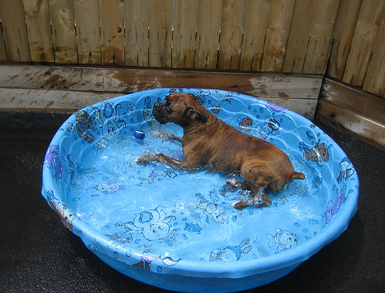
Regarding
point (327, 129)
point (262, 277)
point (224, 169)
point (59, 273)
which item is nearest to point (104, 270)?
point (59, 273)

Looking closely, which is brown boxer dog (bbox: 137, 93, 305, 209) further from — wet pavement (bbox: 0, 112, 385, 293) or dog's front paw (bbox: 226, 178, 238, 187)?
wet pavement (bbox: 0, 112, 385, 293)

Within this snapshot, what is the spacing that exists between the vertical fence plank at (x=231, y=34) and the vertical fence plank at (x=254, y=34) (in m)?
0.07

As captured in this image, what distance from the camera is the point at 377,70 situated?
5242 mm

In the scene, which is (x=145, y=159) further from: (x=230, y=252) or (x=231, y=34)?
(x=231, y=34)

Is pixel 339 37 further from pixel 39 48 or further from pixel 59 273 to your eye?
pixel 59 273

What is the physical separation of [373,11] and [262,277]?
3.99m

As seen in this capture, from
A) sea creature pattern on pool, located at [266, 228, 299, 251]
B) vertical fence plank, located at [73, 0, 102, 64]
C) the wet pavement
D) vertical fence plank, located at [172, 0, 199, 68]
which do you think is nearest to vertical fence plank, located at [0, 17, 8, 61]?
vertical fence plank, located at [73, 0, 102, 64]

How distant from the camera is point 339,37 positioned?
18.3 ft

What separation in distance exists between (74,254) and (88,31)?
126 inches

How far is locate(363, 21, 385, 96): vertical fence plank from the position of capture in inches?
202

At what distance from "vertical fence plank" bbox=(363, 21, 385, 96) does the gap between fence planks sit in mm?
764

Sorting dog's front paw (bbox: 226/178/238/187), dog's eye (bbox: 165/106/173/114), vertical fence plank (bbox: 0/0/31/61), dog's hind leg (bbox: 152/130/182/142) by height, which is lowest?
dog's hind leg (bbox: 152/130/182/142)

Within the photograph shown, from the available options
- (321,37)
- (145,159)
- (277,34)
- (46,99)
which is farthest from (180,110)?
(321,37)

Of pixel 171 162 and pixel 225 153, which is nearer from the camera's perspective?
pixel 225 153
